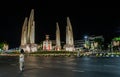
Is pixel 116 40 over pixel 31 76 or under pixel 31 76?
over

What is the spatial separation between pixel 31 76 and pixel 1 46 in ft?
490

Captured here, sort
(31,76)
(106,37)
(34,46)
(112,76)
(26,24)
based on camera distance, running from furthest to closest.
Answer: (106,37), (26,24), (34,46), (31,76), (112,76)

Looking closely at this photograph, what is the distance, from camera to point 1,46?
537ft

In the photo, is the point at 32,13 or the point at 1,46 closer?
the point at 32,13

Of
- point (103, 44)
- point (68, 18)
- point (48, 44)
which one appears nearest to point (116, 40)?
point (103, 44)

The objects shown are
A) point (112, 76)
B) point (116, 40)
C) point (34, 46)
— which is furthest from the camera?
point (116, 40)

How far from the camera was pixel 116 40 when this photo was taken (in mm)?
144875

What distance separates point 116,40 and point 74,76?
13108cm

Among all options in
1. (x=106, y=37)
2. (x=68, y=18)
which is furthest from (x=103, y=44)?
(x=68, y=18)

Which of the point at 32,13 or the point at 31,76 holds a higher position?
the point at 32,13

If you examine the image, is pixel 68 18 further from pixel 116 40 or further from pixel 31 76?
pixel 31 76

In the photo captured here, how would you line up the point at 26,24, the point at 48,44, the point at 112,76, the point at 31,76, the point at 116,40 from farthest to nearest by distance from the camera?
the point at 116,40 < the point at 48,44 < the point at 26,24 < the point at 31,76 < the point at 112,76

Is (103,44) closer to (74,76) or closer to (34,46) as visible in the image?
(34,46)

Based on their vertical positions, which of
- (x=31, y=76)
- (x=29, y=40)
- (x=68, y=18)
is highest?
(x=68, y=18)
